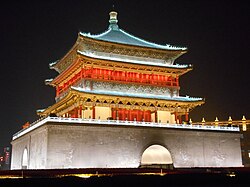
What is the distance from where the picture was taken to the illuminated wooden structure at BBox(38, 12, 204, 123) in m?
32.2

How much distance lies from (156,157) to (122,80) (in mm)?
8346

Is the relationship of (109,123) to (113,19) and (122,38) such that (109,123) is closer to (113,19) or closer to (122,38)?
(122,38)

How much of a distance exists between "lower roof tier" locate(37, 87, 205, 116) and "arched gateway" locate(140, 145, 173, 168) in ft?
14.1

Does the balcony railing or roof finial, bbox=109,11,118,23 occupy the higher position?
roof finial, bbox=109,11,118,23

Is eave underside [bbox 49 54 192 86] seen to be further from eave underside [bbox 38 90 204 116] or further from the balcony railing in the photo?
the balcony railing

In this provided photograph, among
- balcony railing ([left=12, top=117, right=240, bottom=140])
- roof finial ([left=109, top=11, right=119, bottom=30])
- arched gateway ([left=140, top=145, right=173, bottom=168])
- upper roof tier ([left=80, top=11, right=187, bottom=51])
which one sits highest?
roof finial ([left=109, top=11, right=119, bottom=30])

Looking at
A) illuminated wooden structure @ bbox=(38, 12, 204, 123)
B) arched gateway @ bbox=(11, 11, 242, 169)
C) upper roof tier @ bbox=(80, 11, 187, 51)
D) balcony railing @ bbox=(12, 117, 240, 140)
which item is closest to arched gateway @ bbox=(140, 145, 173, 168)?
arched gateway @ bbox=(11, 11, 242, 169)

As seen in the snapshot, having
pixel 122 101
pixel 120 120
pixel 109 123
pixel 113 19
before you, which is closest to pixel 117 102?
pixel 122 101

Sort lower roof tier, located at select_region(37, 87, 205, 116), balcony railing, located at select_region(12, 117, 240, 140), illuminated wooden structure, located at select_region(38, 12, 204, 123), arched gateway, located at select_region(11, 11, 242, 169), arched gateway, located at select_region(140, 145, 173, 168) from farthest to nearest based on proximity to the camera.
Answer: illuminated wooden structure, located at select_region(38, 12, 204, 123)
arched gateway, located at select_region(140, 145, 173, 168)
lower roof tier, located at select_region(37, 87, 205, 116)
arched gateway, located at select_region(11, 11, 242, 169)
balcony railing, located at select_region(12, 117, 240, 140)

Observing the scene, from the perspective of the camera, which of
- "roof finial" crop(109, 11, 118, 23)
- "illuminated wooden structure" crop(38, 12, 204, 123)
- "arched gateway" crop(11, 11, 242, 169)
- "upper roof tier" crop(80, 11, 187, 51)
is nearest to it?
"arched gateway" crop(11, 11, 242, 169)

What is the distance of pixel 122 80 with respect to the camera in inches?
1336

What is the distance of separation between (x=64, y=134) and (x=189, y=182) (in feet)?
41.2

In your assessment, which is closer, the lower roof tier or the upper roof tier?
the lower roof tier

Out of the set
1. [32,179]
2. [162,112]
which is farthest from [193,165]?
[32,179]
